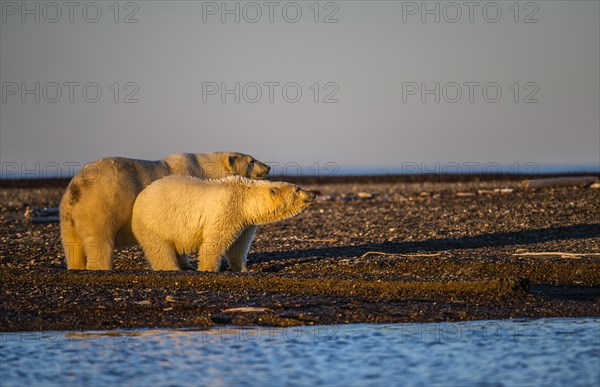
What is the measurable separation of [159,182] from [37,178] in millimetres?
47356

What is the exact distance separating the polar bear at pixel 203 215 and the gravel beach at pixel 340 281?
2.41 feet

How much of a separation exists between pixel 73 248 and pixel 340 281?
5171 millimetres

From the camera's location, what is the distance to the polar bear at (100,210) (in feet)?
50.0

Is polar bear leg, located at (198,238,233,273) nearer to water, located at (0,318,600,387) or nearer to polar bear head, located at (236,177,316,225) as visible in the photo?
polar bear head, located at (236,177,316,225)

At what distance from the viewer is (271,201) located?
1525cm

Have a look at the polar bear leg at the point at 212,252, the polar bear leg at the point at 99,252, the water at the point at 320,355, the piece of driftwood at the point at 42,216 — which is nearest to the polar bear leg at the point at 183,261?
the polar bear leg at the point at 212,252

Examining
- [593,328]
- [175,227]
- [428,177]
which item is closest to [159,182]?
[175,227]

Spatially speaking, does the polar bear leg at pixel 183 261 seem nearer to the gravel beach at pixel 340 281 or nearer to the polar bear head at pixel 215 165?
the gravel beach at pixel 340 281

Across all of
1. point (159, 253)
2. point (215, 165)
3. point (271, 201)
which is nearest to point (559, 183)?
point (215, 165)

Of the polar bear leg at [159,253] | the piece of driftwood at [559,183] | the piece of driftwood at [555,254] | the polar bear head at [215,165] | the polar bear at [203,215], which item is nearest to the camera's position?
the polar bear at [203,215]

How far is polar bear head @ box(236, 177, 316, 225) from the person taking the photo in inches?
597

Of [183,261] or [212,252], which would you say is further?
[183,261]

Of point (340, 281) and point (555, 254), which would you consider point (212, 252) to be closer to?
point (340, 281)

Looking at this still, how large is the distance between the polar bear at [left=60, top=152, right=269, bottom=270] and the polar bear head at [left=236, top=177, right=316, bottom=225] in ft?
1.38
